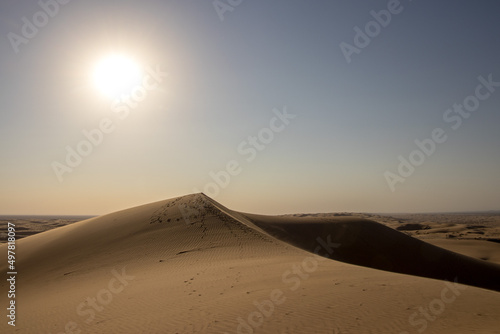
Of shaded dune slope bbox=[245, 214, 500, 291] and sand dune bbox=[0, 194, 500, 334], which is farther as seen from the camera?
shaded dune slope bbox=[245, 214, 500, 291]

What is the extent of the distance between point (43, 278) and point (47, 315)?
772cm

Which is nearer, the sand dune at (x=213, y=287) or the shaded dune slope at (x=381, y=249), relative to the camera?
the sand dune at (x=213, y=287)

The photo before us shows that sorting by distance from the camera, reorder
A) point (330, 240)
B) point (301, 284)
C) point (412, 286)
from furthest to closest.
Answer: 1. point (330, 240)
2. point (301, 284)
3. point (412, 286)

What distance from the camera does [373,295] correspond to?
8.35 meters

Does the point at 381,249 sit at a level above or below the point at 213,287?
below

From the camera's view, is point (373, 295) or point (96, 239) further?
point (96, 239)

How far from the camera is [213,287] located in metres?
10.2

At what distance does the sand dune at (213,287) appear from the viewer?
7211 millimetres

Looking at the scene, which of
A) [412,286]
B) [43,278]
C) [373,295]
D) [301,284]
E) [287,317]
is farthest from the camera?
[43,278]

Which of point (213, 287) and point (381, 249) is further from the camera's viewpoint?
point (381, 249)

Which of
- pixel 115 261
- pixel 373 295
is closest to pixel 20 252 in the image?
pixel 115 261

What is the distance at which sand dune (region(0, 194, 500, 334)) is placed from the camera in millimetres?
7211

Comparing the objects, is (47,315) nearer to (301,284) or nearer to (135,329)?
(135,329)

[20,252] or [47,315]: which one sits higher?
[20,252]
